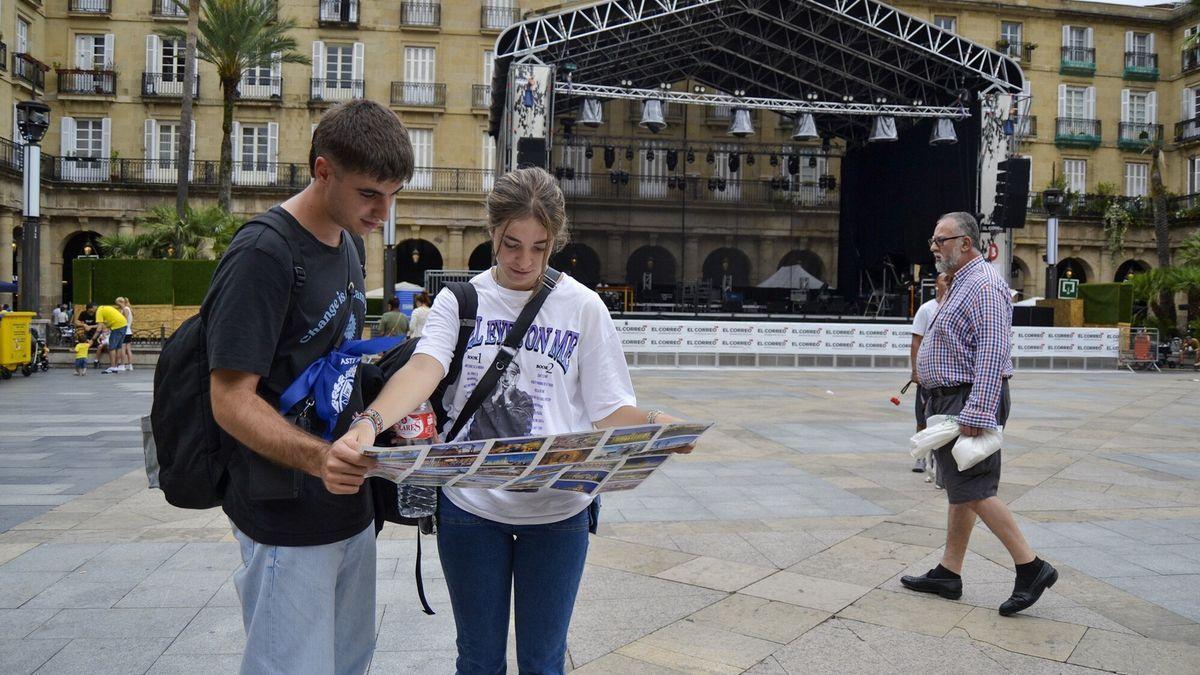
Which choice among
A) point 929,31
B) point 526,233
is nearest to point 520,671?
point 526,233

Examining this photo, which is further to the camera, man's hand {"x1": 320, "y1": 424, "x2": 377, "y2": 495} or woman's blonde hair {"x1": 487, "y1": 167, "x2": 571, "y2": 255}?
woman's blonde hair {"x1": 487, "y1": 167, "x2": 571, "y2": 255}

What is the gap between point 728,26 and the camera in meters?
23.1

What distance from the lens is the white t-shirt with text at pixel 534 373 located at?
2.29 meters

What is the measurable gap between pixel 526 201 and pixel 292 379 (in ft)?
2.33

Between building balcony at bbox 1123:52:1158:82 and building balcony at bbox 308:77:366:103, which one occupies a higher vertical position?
building balcony at bbox 1123:52:1158:82

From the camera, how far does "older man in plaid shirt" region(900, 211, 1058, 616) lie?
4.17 meters

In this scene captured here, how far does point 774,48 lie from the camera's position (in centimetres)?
2384

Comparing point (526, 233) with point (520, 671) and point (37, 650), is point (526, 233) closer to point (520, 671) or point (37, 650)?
point (520, 671)

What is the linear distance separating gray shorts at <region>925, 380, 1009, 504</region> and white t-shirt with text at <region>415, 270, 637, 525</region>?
252cm

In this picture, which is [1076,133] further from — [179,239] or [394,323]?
[394,323]

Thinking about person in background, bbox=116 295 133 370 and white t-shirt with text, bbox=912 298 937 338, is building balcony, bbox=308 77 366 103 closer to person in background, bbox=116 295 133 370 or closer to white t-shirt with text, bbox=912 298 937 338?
person in background, bbox=116 295 133 370

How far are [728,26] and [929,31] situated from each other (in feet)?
15.8

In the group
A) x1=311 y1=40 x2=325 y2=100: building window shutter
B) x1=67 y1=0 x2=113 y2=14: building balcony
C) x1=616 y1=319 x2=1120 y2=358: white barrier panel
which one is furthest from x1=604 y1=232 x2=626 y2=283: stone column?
x1=67 y1=0 x2=113 y2=14: building balcony

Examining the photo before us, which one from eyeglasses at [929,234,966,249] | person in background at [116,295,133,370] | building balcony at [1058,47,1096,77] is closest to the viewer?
eyeglasses at [929,234,966,249]
